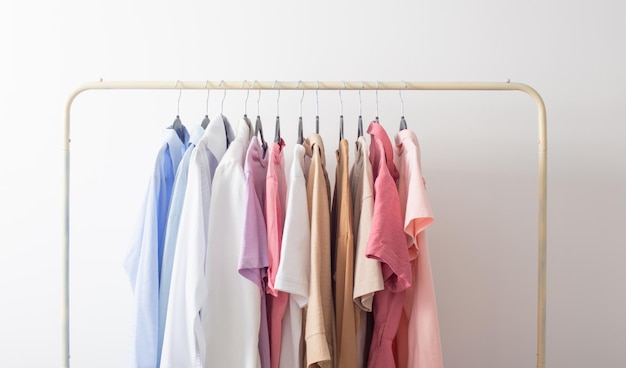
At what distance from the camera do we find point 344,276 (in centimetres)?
144

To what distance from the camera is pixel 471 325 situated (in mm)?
2100

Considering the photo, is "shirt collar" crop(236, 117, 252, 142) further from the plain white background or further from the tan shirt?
the plain white background

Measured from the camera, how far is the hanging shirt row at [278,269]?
4.44 feet

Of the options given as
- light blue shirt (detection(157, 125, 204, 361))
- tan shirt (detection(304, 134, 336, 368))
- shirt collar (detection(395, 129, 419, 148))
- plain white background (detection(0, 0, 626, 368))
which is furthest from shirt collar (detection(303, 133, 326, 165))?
plain white background (detection(0, 0, 626, 368))

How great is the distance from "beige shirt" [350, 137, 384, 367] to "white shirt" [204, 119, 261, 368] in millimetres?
273

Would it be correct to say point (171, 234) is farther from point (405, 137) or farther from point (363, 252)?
point (405, 137)

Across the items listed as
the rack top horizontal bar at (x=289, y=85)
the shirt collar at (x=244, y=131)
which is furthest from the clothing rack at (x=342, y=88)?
the shirt collar at (x=244, y=131)

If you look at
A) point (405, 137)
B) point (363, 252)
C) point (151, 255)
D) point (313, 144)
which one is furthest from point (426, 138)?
point (151, 255)

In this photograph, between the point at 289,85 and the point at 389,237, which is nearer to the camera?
the point at 389,237

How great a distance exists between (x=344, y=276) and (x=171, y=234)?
48cm

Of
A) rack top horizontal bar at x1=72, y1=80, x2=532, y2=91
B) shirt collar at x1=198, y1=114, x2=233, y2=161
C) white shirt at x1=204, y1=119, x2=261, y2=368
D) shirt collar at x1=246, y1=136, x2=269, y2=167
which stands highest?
rack top horizontal bar at x1=72, y1=80, x2=532, y2=91

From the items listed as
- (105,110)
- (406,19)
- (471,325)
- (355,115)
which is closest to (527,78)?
(406,19)

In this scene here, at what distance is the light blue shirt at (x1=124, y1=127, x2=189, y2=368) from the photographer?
1.40m

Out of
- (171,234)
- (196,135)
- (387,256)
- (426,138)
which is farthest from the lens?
(426,138)
